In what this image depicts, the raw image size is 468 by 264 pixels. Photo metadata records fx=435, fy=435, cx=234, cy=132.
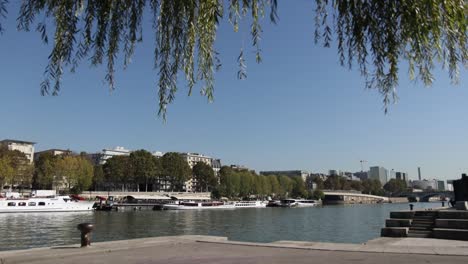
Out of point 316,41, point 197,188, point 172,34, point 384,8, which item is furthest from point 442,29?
point 197,188

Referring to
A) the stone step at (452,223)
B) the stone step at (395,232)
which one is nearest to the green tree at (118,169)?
the stone step at (395,232)

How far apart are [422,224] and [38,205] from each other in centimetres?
7759

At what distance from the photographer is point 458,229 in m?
19.7

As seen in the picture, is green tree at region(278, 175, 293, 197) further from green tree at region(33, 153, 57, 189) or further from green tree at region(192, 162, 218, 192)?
green tree at region(33, 153, 57, 189)

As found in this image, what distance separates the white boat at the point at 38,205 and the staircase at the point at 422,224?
75.5 metres

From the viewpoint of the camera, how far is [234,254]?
1351 cm

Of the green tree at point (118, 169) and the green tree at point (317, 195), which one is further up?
the green tree at point (118, 169)

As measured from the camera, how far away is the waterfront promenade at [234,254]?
12234 mm

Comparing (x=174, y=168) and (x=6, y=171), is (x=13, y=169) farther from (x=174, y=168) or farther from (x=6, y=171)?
(x=174, y=168)

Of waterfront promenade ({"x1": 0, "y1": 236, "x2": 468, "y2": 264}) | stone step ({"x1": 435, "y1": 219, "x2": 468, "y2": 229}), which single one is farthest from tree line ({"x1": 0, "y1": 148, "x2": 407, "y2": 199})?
stone step ({"x1": 435, "y1": 219, "x2": 468, "y2": 229})

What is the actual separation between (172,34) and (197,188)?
17850 centimetres

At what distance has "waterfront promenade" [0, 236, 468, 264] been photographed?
12.2 metres

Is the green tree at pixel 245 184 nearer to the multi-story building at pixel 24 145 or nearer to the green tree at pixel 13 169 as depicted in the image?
the green tree at pixel 13 169

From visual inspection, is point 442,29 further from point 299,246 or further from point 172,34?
point 299,246
